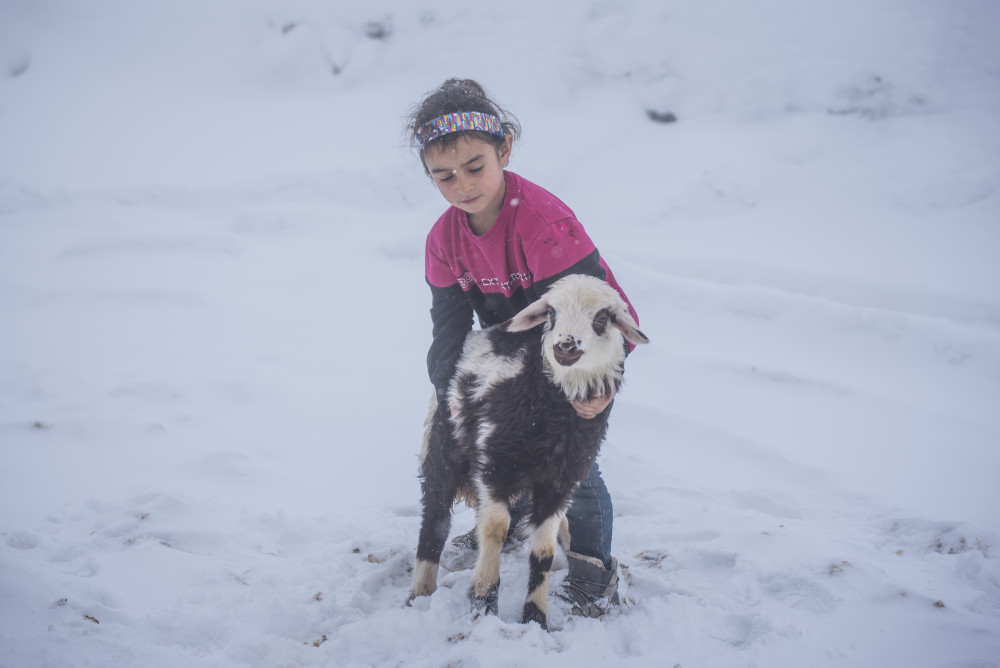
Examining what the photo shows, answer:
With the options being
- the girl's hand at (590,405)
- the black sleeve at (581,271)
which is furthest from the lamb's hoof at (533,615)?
the black sleeve at (581,271)

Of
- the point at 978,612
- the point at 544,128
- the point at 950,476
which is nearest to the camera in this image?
the point at 978,612

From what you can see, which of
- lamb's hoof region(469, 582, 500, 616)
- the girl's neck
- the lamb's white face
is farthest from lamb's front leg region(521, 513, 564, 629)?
the girl's neck

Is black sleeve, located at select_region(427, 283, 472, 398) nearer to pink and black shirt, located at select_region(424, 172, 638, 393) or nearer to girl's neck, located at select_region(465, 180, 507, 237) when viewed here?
pink and black shirt, located at select_region(424, 172, 638, 393)

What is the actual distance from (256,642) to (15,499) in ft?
5.33

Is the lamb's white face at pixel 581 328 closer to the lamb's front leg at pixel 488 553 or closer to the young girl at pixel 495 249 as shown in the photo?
the young girl at pixel 495 249

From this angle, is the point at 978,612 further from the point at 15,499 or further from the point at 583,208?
the point at 583,208

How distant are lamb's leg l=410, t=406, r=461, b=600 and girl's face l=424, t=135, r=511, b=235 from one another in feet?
2.82

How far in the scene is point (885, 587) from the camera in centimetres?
216

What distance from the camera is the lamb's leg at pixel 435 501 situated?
2268mm

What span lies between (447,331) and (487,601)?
1081 millimetres

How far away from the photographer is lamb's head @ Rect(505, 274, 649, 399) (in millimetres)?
1945

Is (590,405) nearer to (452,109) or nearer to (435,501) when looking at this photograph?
(435,501)

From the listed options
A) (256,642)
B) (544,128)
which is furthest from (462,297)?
(544,128)

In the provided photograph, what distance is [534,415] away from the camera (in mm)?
2025
